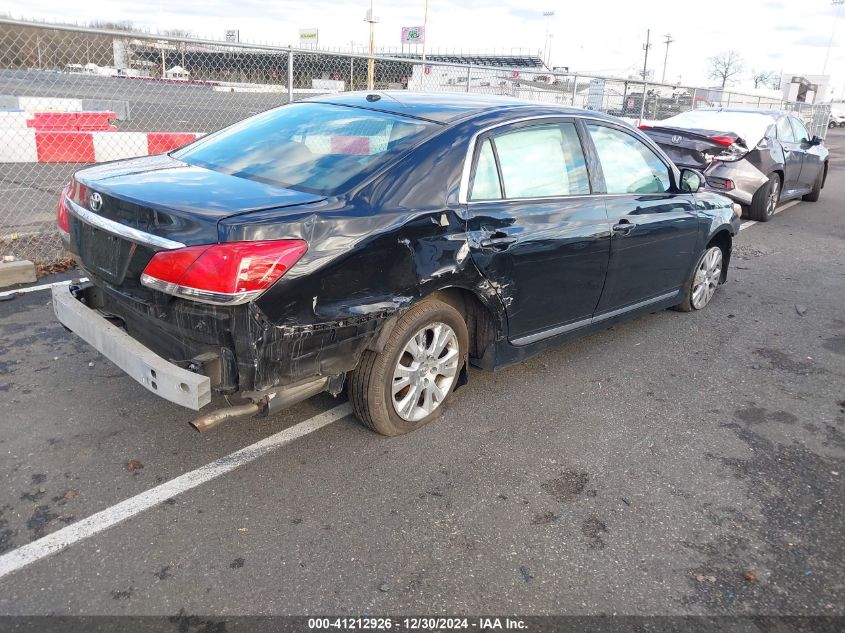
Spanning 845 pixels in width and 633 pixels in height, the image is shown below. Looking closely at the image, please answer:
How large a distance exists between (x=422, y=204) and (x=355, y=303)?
613 mm

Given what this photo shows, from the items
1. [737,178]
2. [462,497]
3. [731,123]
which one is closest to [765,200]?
[737,178]

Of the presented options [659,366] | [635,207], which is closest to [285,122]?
[635,207]

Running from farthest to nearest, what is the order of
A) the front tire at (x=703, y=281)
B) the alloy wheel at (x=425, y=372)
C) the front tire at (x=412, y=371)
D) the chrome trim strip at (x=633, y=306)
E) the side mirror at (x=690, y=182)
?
the front tire at (x=703, y=281), the side mirror at (x=690, y=182), the chrome trim strip at (x=633, y=306), the alloy wheel at (x=425, y=372), the front tire at (x=412, y=371)

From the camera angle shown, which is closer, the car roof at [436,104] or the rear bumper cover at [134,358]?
the rear bumper cover at [134,358]

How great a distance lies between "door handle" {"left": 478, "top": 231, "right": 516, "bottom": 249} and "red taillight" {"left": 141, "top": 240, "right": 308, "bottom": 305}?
3.85 ft

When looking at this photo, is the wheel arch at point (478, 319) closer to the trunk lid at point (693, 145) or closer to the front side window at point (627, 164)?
the front side window at point (627, 164)

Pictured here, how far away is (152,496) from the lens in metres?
2.98

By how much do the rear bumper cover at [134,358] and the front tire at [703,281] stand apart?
14.0 feet

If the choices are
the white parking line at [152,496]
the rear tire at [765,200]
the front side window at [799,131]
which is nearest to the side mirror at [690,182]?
the white parking line at [152,496]

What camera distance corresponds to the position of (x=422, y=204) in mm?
3258

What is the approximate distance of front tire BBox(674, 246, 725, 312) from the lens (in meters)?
5.70

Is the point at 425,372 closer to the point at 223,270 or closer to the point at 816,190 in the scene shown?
the point at 223,270

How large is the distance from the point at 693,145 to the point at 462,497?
319 inches

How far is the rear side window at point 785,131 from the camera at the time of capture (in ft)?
35.0
